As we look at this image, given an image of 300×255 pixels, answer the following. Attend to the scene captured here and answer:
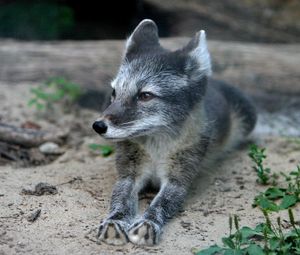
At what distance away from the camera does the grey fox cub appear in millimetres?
4531

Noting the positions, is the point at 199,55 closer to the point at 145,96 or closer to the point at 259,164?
the point at 145,96

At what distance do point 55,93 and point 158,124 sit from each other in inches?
105

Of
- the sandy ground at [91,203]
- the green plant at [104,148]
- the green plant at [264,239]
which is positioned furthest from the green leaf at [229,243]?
the green plant at [104,148]

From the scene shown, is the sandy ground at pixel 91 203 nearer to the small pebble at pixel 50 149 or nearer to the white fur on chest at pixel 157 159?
the small pebble at pixel 50 149

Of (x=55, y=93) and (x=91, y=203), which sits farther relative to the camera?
(x=55, y=93)

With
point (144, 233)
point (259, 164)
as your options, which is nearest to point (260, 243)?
point (144, 233)

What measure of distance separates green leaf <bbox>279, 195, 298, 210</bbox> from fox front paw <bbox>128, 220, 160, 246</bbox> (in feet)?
3.28

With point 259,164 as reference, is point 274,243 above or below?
above

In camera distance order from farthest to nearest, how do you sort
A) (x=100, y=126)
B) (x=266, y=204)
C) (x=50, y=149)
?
(x=50, y=149), (x=266, y=204), (x=100, y=126)

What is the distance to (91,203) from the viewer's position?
4.69 metres

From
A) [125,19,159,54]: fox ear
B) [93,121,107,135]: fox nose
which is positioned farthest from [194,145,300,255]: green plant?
[125,19,159,54]: fox ear

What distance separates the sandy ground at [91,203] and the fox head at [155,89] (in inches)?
26.4

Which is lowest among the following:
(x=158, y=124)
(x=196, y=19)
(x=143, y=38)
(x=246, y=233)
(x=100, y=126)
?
(x=196, y=19)

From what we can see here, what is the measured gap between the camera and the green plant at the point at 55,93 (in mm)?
6883
